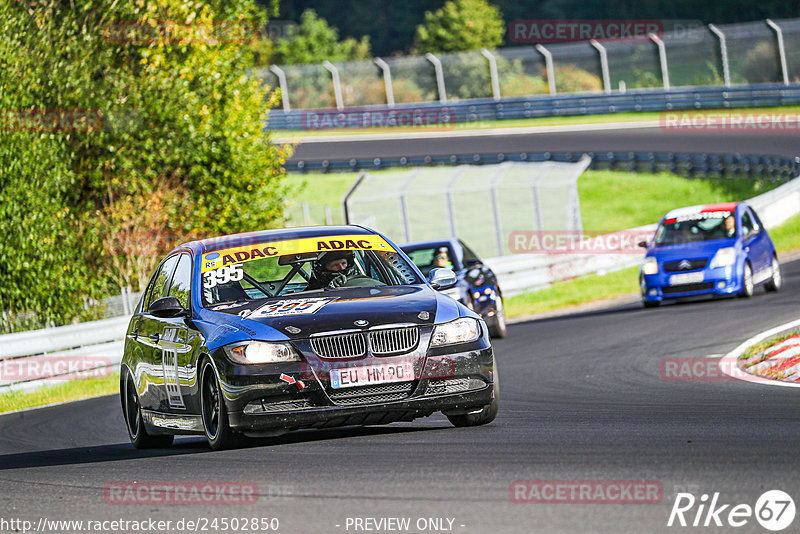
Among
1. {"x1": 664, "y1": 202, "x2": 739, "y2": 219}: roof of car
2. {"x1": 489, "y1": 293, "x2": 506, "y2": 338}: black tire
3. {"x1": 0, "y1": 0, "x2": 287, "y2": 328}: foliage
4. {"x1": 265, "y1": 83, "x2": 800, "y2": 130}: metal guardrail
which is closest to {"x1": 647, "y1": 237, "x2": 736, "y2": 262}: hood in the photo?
{"x1": 664, "y1": 202, "x2": 739, "y2": 219}: roof of car

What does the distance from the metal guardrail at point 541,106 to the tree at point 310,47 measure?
2378 cm

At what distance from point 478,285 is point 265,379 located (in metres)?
10.8

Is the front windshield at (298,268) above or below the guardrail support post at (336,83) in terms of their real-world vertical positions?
above

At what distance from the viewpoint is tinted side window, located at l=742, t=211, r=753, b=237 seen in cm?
2148

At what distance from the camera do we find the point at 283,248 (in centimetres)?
997

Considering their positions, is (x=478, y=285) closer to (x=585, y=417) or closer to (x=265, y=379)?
(x=585, y=417)

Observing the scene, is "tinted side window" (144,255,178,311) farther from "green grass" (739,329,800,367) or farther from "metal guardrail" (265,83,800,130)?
"metal guardrail" (265,83,800,130)

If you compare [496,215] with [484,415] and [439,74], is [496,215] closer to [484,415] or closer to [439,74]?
[484,415]

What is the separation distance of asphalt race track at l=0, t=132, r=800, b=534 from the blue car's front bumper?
7676 mm

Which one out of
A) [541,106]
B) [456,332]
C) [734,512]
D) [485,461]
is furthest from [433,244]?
[541,106]

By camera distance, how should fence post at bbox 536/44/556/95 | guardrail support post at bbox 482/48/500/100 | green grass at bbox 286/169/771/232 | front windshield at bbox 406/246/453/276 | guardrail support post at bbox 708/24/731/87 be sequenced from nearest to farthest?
1. front windshield at bbox 406/246/453/276
2. green grass at bbox 286/169/771/232
3. guardrail support post at bbox 708/24/731/87
4. fence post at bbox 536/44/556/95
5. guardrail support post at bbox 482/48/500/100

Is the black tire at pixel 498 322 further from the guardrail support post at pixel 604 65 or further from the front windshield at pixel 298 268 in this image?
the guardrail support post at pixel 604 65

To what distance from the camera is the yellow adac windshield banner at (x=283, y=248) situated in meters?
9.86

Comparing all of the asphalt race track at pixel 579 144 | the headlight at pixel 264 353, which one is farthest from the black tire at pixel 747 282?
the asphalt race track at pixel 579 144
